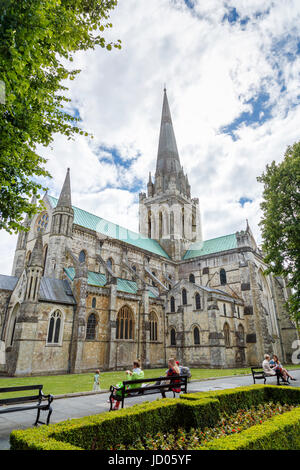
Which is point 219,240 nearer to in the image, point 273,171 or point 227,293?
point 227,293

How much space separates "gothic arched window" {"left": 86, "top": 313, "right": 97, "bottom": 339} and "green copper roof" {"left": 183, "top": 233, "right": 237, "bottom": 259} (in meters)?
Result: 22.2

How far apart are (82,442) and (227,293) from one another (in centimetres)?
3282

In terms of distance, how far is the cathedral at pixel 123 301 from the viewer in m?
21.2

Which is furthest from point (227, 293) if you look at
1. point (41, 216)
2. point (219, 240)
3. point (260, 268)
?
point (41, 216)

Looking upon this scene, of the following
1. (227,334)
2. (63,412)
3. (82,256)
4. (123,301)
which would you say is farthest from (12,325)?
(227,334)

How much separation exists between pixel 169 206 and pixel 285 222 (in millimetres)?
29939

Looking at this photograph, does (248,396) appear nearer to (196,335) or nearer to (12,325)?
(12,325)

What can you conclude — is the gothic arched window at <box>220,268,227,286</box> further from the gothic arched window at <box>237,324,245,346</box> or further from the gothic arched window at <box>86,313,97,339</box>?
the gothic arched window at <box>86,313,97,339</box>

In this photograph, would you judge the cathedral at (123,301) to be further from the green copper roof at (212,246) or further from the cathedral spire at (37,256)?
the green copper roof at (212,246)

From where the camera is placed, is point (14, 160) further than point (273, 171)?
No

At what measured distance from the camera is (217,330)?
2720 cm

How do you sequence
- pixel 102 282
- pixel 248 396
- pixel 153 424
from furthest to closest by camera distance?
pixel 102 282, pixel 248 396, pixel 153 424

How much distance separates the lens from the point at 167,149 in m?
52.5
